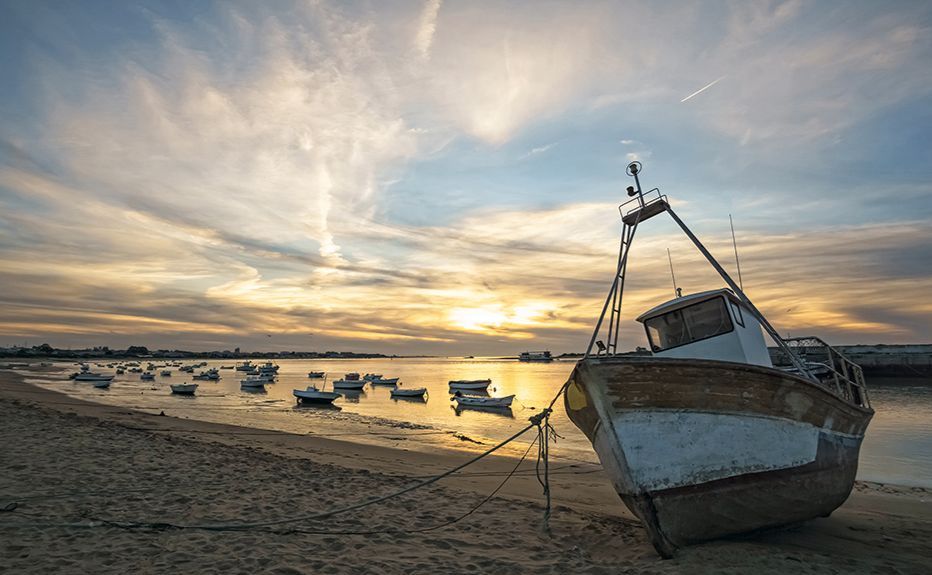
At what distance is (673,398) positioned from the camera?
292 inches

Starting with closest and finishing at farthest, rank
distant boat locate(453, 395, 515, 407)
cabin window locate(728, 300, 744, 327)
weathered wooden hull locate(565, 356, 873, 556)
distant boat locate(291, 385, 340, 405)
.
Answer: weathered wooden hull locate(565, 356, 873, 556)
cabin window locate(728, 300, 744, 327)
distant boat locate(453, 395, 515, 407)
distant boat locate(291, 385, 340, 405)

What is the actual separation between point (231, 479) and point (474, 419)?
27520 mm

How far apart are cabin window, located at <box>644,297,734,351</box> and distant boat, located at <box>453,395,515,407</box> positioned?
1283 inches

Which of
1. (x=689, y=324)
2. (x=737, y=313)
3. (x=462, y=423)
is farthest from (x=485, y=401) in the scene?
(x=737, y=313)

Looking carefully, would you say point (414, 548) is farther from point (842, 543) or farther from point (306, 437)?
point (306, 437)

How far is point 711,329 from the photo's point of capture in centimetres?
1044

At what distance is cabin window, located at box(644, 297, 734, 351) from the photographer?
33.9 feet

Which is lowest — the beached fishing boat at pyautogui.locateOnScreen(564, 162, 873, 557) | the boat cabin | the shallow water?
Result: the shallow water

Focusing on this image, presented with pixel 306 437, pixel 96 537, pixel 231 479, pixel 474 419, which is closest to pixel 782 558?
pixel 96 537

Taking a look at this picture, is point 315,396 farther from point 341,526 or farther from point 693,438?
point 693,438

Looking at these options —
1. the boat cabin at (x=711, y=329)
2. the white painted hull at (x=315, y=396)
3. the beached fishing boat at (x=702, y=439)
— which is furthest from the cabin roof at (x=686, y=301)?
the white painted hull at (x=315, y=396)

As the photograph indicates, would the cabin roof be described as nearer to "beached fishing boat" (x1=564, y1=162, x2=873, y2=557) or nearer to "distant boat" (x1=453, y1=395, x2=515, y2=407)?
"beached fishing boat" (x1=564, y1=162, x2=873, y2=557)

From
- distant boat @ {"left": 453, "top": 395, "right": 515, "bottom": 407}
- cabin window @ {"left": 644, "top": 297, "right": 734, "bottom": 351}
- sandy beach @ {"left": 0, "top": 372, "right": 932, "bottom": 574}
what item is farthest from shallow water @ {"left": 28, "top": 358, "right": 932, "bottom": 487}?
cabin window @ {"left": 644, "top": 297, "right": 734, "bottom": 351}

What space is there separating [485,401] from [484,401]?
10cm
